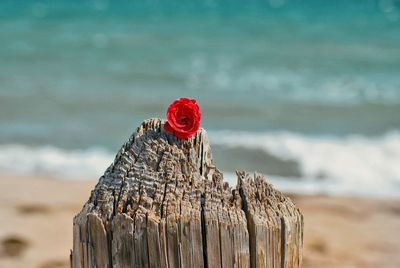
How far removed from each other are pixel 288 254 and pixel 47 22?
73.2 ft

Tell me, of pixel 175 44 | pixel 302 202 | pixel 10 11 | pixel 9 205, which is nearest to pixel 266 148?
pixel 302 202

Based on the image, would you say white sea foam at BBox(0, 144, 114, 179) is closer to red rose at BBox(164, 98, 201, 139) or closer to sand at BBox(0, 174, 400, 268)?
sand at BBox(0, 174, 400, 268)

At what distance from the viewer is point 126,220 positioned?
143cm

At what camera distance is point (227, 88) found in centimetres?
1312

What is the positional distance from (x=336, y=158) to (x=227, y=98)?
390cm

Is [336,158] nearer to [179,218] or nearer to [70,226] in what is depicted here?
[70,226]

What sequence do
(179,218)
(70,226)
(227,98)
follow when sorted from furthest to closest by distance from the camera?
(227,98) → (70,226) → (179,218)

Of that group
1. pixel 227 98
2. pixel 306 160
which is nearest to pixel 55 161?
pixel 306 160

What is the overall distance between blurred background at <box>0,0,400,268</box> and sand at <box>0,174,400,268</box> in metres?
0.02

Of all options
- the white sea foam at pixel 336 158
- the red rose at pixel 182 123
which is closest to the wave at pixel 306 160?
the white sea foam at pixel 336 158

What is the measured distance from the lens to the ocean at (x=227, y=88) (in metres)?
8.48

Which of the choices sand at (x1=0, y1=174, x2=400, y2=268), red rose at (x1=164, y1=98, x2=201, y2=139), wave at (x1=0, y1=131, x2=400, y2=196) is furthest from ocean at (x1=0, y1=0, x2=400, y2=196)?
red rose at (x1=164, y1=98, x2=201, y2=139)

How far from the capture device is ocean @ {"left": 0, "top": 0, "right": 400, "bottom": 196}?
8484 millimetres

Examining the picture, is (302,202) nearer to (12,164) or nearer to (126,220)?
(12,164)
